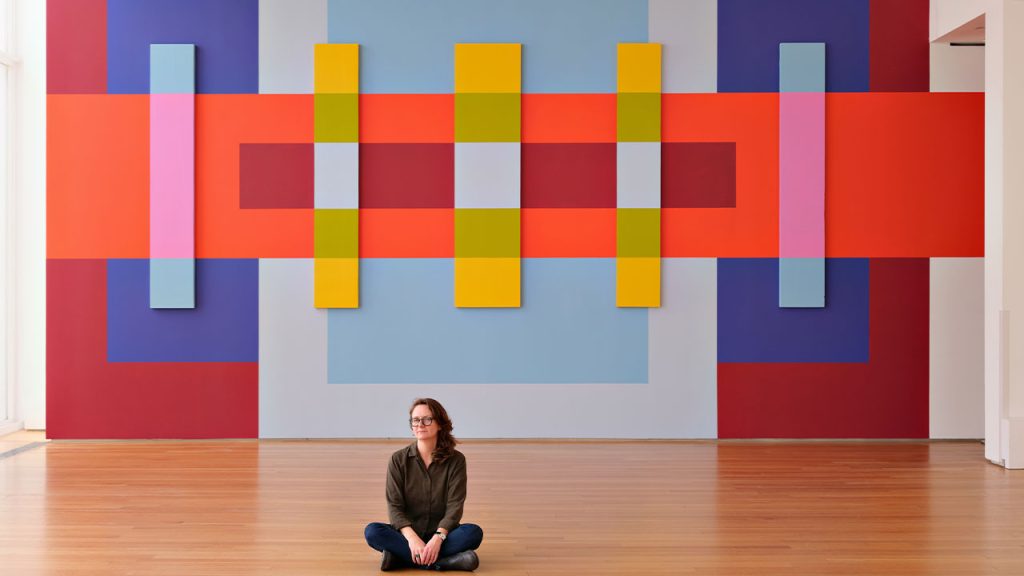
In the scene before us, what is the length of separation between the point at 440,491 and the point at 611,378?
296 cm

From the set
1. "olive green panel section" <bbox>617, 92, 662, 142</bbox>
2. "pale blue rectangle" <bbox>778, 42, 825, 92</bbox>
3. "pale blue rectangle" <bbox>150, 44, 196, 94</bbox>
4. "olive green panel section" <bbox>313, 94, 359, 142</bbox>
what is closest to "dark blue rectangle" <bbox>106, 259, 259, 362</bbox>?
"olive green panel section" <bbox>313, 94, 359, 142</bbox>

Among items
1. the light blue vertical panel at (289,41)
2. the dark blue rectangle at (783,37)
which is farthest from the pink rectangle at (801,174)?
the light blue vertical panel at (289,41)

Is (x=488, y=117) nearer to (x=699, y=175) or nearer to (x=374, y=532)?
(x=699, y=175)

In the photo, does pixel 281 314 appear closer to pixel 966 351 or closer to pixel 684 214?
pixel 684 214

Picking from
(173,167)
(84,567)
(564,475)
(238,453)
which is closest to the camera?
(84,567)

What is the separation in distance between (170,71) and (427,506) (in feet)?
13.2

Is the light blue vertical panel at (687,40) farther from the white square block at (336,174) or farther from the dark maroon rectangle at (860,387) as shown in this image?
the white square block at (336,174)

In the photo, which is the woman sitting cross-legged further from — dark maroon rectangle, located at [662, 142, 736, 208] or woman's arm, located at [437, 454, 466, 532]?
dark maroon rectangle, located at [662, 142, 736, 208]

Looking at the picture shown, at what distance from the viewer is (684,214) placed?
6.53 metres

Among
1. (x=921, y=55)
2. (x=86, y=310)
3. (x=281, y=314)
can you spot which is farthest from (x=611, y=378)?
(x=86, y=310)

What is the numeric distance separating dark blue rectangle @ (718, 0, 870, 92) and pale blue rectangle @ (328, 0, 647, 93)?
590 mm

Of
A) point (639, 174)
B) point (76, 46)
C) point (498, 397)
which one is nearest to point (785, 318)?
point (639, 174)

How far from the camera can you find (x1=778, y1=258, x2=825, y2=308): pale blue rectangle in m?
6.50

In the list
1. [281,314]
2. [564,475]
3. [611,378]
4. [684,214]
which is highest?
[684,214]
